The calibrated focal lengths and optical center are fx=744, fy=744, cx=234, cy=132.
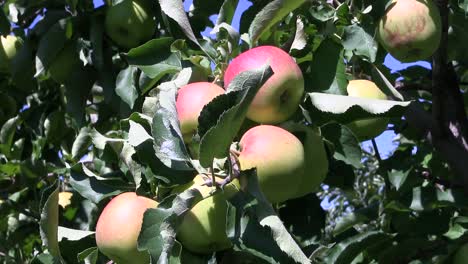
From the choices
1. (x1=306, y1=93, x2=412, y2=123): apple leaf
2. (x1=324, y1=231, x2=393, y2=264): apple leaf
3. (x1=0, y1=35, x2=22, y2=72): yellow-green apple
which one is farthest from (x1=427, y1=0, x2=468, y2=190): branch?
(x1=0, y1=35, x2=22, y2=72): yellow-green apple

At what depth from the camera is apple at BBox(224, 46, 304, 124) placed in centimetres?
130

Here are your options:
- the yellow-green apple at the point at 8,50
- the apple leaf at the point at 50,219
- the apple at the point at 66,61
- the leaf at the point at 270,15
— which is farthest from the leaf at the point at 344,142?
the yellow-green apple at the point at 8,50

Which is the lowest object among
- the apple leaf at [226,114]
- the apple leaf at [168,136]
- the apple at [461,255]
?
the apple at [461,255]

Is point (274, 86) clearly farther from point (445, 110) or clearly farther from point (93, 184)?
point (445, 110)

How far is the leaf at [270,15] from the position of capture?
4.58 feet

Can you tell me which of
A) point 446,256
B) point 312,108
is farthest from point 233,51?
point 446,256

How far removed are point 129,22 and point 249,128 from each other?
764mm

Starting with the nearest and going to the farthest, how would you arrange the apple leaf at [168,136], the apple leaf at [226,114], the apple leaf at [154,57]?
the apple leaf at [226,114] → the apple leaf at [168,136] → the apple leaf at [154,57]

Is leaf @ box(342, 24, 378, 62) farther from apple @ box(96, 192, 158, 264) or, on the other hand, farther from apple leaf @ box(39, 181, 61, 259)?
apple leaf @ box(39, 181, 61, 259)

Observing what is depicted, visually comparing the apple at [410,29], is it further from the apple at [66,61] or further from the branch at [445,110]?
the apple at [66,61]

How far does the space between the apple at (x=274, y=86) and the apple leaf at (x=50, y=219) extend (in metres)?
0.37

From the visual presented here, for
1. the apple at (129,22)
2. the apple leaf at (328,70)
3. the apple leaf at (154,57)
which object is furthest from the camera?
the apple at (129,22)

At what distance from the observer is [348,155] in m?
1.53

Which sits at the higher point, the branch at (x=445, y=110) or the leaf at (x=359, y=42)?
the leaf at (x=359, y=42)
